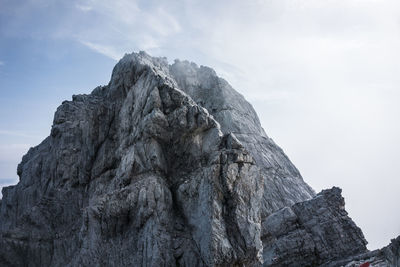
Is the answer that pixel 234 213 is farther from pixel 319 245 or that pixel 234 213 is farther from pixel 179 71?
pixel 179 71

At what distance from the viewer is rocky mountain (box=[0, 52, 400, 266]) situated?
3838cm

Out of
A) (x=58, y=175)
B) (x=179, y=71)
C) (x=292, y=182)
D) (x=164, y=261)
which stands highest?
(x=179, y=71)

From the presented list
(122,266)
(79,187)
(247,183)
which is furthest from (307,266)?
(79,187)

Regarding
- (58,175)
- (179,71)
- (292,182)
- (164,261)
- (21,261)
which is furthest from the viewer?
(179,71)

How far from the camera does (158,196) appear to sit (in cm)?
4103

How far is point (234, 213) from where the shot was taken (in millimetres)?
38438

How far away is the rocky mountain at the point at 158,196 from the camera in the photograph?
3838 centimetres

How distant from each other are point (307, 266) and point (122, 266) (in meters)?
28.2

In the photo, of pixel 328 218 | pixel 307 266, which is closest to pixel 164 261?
pixel 307 266

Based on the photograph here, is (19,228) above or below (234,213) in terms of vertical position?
above

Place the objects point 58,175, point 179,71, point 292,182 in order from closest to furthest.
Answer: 1. point 58,175
2. point 292,182
3. point 179,71

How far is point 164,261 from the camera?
36.9 metres

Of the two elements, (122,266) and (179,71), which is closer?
(122,266)

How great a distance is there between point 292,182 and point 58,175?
4620 centimetres
